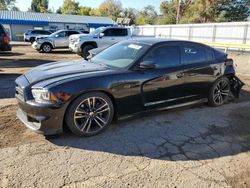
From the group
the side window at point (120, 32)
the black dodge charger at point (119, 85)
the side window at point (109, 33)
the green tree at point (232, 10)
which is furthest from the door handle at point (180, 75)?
the green tree at point (232, 10)

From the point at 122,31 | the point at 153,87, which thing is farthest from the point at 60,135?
the point at 122,31

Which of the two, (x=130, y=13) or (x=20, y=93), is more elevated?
(x=130, y=13)

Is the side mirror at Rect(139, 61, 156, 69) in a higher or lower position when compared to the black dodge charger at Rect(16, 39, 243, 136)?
higher

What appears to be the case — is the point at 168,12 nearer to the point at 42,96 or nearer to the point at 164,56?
the point at 164,56

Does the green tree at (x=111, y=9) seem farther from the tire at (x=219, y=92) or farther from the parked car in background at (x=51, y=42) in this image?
the tire at (x=219, y=92)

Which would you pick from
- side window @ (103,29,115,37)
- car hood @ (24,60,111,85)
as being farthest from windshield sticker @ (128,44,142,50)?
side window @ (103,29,115,37)

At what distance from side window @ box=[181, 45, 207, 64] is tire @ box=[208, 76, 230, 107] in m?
0.72

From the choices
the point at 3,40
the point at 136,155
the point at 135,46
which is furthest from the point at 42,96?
the point at 3,40

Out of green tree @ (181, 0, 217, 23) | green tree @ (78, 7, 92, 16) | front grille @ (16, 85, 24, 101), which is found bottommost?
front grille @ (16, 85, 24, 101)

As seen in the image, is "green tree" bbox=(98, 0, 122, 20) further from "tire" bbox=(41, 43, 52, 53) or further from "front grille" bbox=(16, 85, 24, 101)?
"front grille" bbox=(16, 85, 24, 101)

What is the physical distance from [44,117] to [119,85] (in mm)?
1314

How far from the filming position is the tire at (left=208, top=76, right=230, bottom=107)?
5889 mm

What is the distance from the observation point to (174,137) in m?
4.35

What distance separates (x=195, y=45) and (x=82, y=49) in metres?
10.3
